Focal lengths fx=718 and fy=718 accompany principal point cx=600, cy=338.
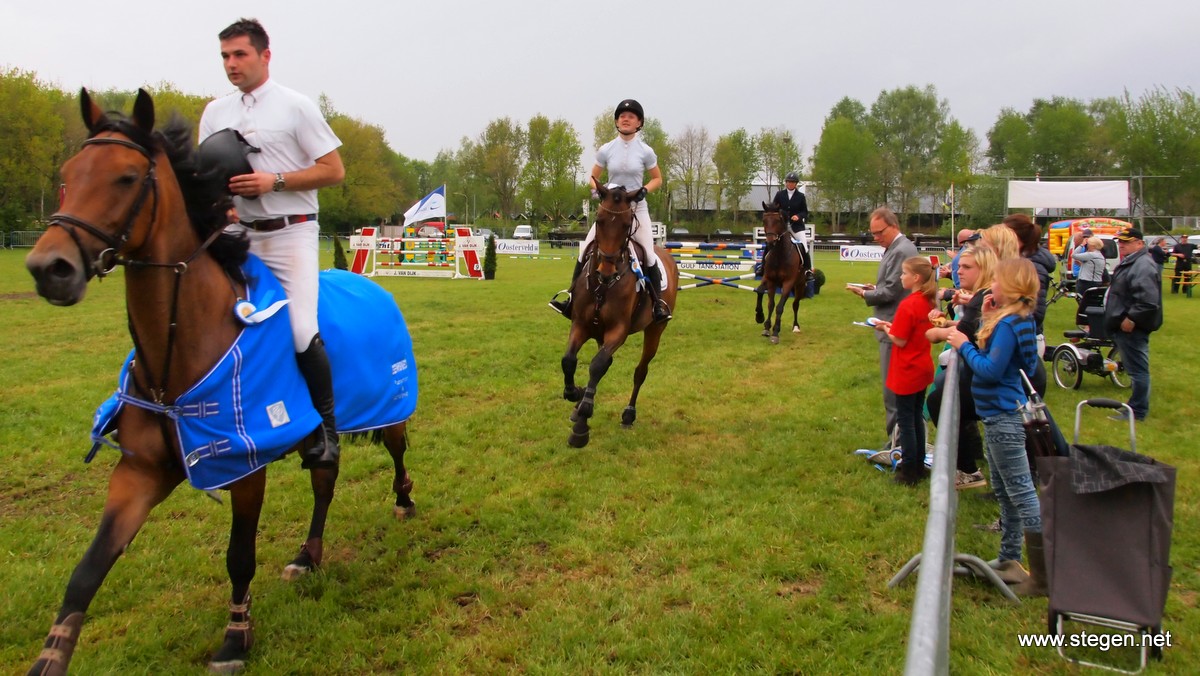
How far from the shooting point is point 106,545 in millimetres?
2857

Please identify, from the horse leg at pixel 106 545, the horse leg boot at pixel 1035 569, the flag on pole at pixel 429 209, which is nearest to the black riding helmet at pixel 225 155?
the horse leg at pixel 106 545

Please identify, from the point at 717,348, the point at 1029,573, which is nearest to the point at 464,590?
the point at 1029,573

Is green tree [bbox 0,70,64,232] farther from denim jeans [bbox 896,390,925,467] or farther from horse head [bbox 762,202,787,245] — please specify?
denim jeans [bbox 896,390,925,467]

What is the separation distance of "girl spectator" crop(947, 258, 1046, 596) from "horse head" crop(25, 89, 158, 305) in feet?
14.1

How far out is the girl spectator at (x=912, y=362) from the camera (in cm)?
561

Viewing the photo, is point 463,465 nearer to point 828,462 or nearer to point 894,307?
point 828,462

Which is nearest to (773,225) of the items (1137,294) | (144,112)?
(1137,294)

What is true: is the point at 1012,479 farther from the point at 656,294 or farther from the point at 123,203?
the point at 123,203

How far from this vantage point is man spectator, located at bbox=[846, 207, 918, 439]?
6402mm

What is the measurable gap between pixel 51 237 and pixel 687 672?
10.3 ft

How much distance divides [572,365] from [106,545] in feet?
14.2

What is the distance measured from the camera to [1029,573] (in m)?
4.14

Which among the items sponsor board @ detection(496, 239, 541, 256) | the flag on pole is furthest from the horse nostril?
sponsor board @ detection(496, 239, 541, 256)

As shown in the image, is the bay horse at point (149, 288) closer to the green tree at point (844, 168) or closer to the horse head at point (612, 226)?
the horse head at point (612, 226)
